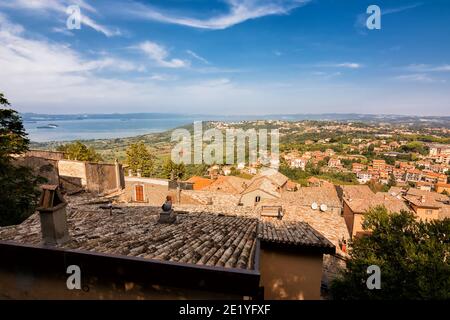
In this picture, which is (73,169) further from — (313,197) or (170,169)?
(313,197)

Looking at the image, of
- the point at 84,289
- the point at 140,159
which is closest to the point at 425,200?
the point at 140,159

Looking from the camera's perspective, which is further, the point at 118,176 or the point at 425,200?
the point at 425,200

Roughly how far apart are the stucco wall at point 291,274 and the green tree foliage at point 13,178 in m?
11.8

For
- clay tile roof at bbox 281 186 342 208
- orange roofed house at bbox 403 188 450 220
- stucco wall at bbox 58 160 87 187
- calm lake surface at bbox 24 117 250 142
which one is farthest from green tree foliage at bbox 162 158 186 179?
calm lake surface at bbox 24 117 250 142

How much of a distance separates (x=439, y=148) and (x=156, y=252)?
381 ft

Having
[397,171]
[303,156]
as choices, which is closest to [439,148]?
[397,171]

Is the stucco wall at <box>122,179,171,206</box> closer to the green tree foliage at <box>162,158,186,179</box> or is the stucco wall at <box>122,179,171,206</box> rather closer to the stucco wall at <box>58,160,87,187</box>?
the stucco wall at <box>58,160,87,187</box>

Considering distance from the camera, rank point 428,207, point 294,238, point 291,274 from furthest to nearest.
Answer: point 428,207, point 294,238, point 291,274

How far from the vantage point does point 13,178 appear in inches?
451

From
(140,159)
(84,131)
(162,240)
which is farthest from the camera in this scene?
(84,131)

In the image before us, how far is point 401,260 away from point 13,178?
16850 mm

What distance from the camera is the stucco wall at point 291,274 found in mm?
6387

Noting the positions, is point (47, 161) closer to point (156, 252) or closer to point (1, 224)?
point (1, 224)

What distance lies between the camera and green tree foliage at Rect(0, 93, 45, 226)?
438 inches
